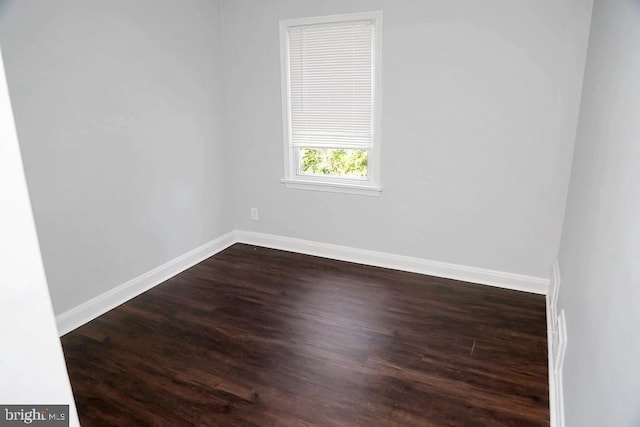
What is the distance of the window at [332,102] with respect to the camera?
3430 mm

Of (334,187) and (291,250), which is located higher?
(334,187)

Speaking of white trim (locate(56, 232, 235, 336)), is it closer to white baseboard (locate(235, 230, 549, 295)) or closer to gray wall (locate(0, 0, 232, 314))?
gray wall (locate(0, 0, 232, 314))

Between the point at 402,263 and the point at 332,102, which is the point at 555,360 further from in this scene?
the point at 332,102

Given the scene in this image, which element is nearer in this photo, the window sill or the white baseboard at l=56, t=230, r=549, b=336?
the white baseboard at l=56, t=230, r=549, b=336

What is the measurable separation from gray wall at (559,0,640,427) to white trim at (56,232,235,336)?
2879 mm

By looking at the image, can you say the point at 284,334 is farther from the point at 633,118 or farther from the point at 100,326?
the point at 633,118

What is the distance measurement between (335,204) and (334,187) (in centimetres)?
16

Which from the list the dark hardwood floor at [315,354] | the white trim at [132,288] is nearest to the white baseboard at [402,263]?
the dark hardwood floor at [315,354]

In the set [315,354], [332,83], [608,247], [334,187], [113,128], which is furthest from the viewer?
[334,187]

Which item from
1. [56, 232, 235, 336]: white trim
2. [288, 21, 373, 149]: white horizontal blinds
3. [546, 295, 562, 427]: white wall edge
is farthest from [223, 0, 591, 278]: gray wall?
[56, 232, 235, 336]: white trim

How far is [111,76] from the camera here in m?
2.88


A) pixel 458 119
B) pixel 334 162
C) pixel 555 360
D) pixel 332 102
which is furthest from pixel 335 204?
pixel 555 360

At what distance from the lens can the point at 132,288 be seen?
3.23 m

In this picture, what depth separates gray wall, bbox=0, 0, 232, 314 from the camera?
2.47 metres
